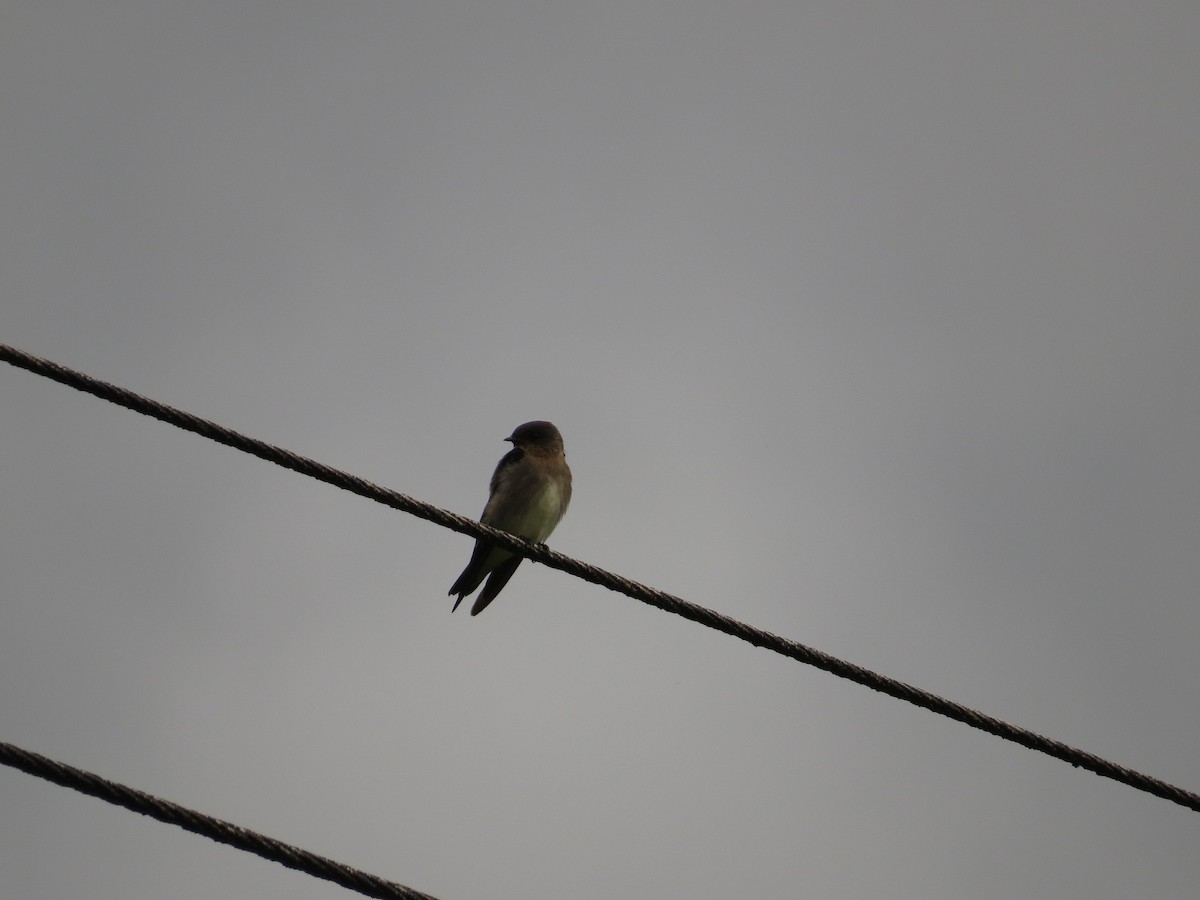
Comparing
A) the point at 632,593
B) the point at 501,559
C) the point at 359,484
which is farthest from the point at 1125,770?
the point at 501,559

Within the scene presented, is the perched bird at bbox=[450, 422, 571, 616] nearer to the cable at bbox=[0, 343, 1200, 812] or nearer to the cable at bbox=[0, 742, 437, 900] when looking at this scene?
the cable at bbox=[0, 343, 1200, 812]

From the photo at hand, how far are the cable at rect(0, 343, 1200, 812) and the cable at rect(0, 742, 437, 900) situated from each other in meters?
1.01

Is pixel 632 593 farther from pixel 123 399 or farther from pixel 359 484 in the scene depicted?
pixel 123 399

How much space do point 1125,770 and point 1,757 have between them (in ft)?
9.57

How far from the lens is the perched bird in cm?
838

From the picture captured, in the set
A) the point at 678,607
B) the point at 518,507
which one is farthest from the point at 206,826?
the point at 518,507

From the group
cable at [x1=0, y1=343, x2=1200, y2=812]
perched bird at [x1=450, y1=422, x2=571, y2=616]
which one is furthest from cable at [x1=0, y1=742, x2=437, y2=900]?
perched bird at [x1=450, y1=422, x2=571, y2=616]

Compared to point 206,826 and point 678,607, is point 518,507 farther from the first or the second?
point 206,826

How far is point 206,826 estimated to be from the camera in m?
2.64

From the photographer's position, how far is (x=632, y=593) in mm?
3760

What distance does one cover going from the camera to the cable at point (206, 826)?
8.25ft

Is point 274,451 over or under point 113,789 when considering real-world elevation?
over

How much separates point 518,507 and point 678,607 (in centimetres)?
482

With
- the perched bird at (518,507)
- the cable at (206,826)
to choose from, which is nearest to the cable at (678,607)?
the cable at (206,826)
